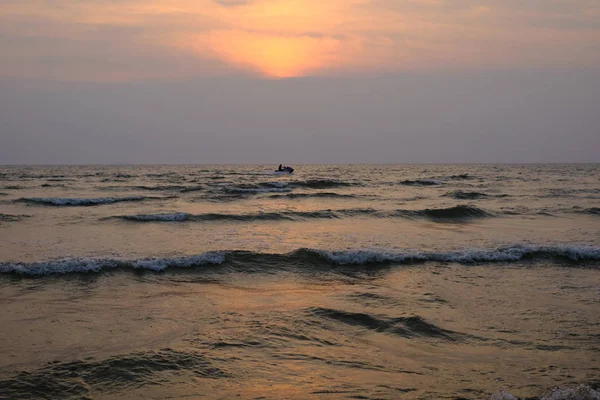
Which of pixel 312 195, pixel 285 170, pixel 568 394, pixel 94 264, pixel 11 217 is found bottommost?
pixel 11 217

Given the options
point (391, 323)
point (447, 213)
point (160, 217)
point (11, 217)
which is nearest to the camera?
point (391, 323)

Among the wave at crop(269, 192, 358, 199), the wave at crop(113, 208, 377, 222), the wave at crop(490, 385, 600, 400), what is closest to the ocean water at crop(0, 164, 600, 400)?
the wave at crop(490, 385, 600, 400)

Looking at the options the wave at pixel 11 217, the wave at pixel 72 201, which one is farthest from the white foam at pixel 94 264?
the wave at pixel 72 201

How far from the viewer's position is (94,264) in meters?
10.6

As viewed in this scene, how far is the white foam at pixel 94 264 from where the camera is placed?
1021 cm

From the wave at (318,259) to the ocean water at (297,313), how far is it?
Answer: 48 mm

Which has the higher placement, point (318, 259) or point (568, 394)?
point (568, 394)

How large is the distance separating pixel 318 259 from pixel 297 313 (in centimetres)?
447

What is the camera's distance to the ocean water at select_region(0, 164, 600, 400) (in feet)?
16.9

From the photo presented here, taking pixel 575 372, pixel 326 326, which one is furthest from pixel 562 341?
pixel 326 326

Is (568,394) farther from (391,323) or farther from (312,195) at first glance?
(312,195)

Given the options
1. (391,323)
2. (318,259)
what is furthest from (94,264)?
(391,323)

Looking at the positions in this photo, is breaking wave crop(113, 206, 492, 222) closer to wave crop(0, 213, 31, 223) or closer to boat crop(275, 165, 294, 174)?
wave crop(0, 213, 31, 223)

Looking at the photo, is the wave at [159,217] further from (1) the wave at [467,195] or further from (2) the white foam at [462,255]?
(1) the wave at [467,195]
